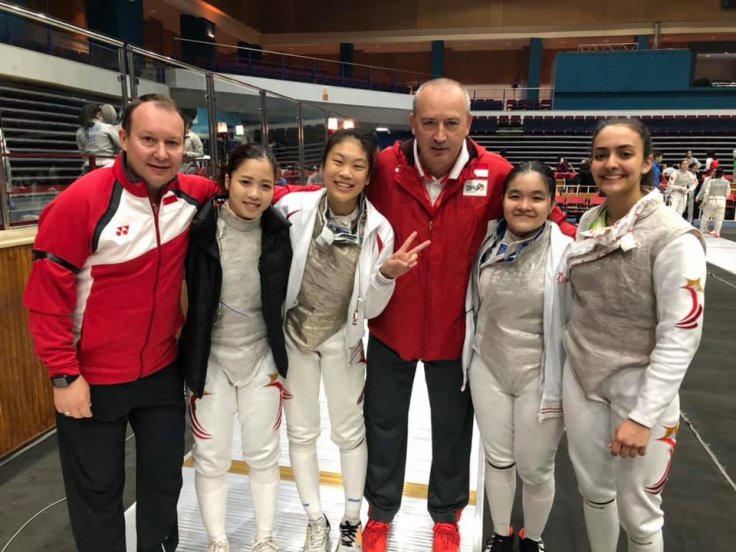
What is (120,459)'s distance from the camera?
1.73 m

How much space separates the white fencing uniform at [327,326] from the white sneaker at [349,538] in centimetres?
25

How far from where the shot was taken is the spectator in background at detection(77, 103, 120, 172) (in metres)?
3.30

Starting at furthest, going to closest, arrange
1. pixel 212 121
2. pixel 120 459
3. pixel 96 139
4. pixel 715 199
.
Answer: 1. pixel 715 199
2. pixel 212 121
3. pixel 96 139
4. pixel 120 459

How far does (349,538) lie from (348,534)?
0.6 inches

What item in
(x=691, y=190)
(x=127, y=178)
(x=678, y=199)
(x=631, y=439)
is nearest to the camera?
(x=631, y=439)

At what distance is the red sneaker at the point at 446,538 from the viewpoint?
6.77 ft

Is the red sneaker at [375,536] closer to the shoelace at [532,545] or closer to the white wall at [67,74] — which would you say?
the shoelace at [532,545]

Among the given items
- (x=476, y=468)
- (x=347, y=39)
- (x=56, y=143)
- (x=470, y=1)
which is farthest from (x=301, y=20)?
(x=476, y=468)

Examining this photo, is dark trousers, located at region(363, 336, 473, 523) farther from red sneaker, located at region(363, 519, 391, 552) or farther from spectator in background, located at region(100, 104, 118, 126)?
spectator in background, located at region(100, 104, 118, 126)

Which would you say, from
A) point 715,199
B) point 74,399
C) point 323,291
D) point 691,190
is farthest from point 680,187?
point 74,399

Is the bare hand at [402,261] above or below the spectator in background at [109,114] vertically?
below

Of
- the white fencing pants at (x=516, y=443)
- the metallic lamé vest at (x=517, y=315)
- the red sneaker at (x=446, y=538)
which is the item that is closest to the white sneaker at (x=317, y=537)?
the red sneaker at (x=446, y=538)

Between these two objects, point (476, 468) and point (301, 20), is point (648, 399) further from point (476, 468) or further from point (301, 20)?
point (301, 20)

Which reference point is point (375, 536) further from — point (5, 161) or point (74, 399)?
point (5, 161)
